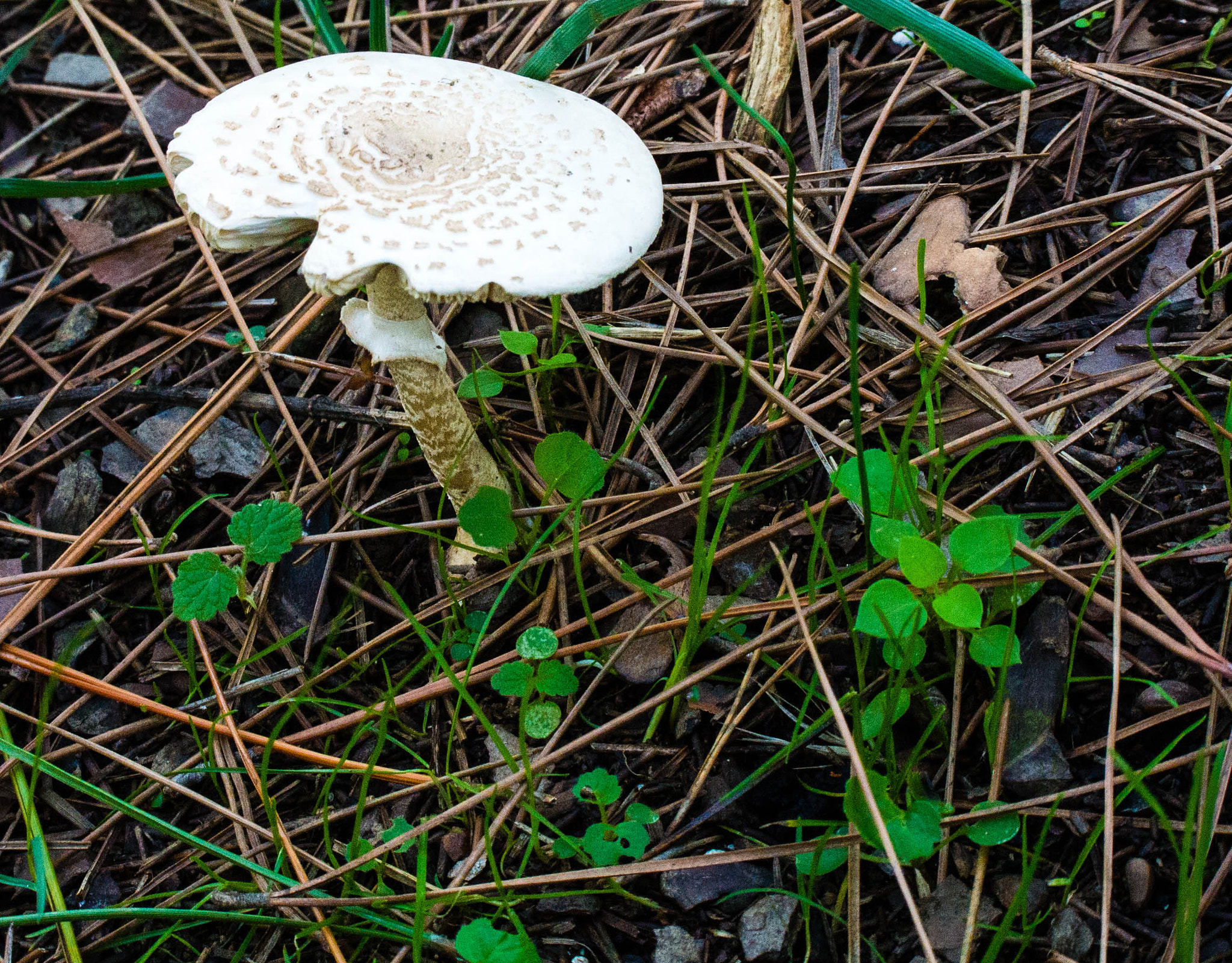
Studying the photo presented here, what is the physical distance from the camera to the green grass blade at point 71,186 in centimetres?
276

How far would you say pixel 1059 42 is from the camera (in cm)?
296

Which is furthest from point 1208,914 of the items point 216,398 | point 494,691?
point 216,398

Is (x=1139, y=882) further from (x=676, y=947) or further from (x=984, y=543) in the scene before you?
(x=676, y=947)

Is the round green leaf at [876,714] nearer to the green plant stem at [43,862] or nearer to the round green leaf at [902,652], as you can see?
the round green leaf at [902,652]

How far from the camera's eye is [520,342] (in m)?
2.55

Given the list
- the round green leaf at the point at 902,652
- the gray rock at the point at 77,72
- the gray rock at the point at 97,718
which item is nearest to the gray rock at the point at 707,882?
the round green leaf at the point at 902,652

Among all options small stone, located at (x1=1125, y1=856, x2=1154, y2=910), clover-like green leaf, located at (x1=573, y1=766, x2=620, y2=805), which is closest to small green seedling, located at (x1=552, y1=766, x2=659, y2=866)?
clover-like green leaf, located at (x1=573, y1=766, x2=620, y2=805)

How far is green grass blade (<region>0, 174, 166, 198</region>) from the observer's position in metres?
2.76

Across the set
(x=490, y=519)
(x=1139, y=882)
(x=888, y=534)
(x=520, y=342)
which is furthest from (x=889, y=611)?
(x=520, y=342)

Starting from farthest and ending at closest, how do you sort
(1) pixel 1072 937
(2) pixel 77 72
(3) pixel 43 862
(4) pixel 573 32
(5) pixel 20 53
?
(2) pixel 77 72, (5) pixel 20 53, (4) pixel 573 32, (3) pixel 43 862, (1) pixel 1072 937

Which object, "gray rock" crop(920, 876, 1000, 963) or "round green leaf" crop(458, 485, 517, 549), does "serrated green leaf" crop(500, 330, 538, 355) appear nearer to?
"round green leaf" crop(458, 485, 517, 549)

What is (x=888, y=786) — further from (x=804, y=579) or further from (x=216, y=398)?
(x=216, y=398)

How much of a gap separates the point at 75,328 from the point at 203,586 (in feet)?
4.89

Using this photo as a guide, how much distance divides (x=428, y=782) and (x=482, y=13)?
118 inches
